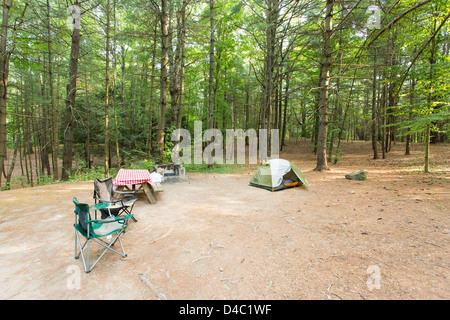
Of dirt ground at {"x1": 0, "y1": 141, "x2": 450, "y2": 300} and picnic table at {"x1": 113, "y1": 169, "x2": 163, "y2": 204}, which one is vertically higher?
picnic table at {"x1": 113, "y1": 169, "x2": 163, "y2": 204}

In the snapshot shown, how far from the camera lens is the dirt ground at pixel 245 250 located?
2.28m

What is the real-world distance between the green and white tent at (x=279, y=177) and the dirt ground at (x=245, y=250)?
1100 mm

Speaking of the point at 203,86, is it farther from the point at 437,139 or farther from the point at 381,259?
the point at 437,139

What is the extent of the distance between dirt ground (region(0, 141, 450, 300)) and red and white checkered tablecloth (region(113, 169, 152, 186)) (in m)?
0.61

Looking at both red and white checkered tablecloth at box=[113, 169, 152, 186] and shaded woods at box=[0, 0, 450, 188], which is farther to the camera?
shaded woods at box=[0, 0, 450, 188]

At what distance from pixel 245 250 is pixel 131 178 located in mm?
3751

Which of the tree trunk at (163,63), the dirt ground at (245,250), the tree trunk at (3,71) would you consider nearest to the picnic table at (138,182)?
the dirt ground at (245,250)

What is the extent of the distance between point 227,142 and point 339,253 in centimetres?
1588

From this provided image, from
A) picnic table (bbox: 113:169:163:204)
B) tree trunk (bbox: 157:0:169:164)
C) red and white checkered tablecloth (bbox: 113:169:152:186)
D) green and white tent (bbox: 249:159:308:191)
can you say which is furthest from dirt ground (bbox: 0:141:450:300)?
tree trunk (bbox: 157:0:169:164)

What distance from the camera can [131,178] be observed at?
5.42 m

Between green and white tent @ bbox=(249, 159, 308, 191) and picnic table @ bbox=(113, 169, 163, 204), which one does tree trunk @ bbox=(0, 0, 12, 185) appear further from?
green and white tent @ bbox=(249, 159, 308, 191)

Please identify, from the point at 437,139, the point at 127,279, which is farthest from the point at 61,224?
the point at 437,139

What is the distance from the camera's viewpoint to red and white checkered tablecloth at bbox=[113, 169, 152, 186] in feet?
17.1
